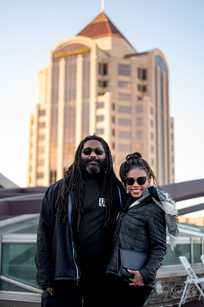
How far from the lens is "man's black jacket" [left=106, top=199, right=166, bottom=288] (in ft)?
8.62

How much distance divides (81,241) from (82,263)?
0.58 ft

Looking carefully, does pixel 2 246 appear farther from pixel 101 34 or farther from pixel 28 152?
pixel 101 34

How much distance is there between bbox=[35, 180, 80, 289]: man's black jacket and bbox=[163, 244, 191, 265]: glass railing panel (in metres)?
5.10

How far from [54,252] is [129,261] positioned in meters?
0.65

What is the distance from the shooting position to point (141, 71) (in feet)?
229

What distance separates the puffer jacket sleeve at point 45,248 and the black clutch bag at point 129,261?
23.2 inches

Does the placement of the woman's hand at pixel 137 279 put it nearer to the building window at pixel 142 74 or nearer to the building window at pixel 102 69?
the building window at pixel 102 69

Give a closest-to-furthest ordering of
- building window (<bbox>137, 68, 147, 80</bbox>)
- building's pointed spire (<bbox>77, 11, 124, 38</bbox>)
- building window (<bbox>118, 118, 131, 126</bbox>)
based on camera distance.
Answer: building window (<bbox>118, 118, 131, 126</bbox>), building window (<bbox>137, 68, 147, 80</bbox>), building's pointed spire (<bbox>77, 11, 124, 38</bbox>)

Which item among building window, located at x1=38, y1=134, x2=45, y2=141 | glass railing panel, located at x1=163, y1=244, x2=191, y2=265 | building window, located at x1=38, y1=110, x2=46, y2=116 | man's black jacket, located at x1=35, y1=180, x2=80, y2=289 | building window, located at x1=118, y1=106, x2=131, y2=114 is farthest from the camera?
building window, located at x1=38, y1=110, x2=46, y2=116

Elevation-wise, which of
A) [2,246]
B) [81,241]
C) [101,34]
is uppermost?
[101,34]

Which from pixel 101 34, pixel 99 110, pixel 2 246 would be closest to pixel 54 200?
pixel 2 246

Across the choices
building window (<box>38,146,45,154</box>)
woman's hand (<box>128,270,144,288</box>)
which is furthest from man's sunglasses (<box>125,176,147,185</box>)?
building window (<box>38,146,45,154</box>)

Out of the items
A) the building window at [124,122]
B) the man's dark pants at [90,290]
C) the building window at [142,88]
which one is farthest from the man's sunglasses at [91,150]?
the building window at [142,88]

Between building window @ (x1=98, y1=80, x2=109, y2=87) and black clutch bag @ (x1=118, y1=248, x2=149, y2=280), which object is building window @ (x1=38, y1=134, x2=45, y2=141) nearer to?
building window @ (x1=98, y1=80, x2=109, y2=87)
